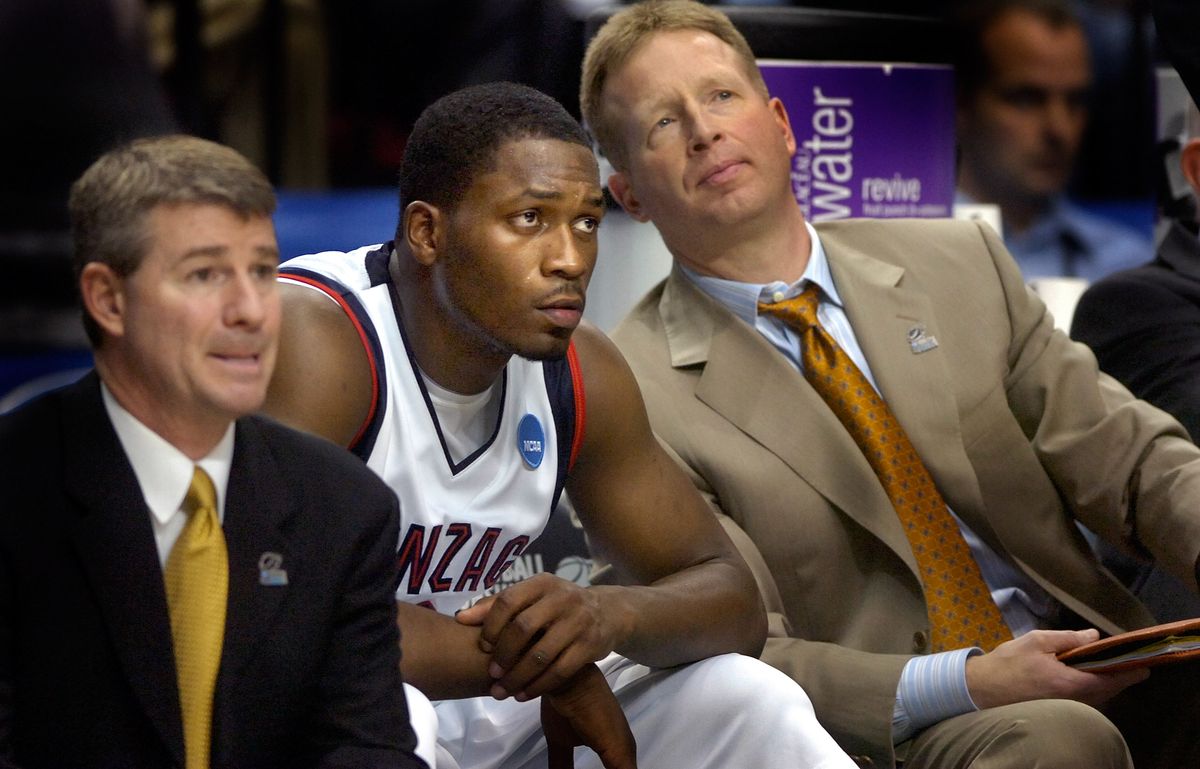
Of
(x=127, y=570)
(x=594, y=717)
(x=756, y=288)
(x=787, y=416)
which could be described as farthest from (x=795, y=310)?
(x=127, y=570)

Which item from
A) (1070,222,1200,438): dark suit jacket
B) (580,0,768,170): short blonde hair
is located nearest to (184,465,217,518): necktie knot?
(580,0,768,170): short blonde hair

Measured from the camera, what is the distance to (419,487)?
2041mm

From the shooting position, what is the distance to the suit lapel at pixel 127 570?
1467 millimetres

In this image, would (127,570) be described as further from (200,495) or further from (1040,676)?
(1040,676)

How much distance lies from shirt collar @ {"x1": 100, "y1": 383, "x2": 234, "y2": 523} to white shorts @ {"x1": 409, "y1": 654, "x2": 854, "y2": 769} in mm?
386

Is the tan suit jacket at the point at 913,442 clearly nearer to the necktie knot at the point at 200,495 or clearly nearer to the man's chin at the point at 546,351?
the man's chin at the point at 546,351

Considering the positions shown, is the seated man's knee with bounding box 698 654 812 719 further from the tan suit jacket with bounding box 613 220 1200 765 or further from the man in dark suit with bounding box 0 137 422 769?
the man in dark suit with bounding box 0 137 422 769

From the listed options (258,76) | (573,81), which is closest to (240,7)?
(258,76)

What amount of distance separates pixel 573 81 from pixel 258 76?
140 cm

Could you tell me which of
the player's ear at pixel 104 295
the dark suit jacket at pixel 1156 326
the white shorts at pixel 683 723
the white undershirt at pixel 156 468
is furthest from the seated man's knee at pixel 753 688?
the dark suit jacket at pixel 1156 326

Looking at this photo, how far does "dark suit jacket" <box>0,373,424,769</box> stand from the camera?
1462 millimetres

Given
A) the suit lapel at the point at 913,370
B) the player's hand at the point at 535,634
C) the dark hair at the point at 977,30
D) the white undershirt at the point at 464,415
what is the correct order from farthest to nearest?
the dark hair at the point at 977,30
the suit lapel at the point at 913,370
the white undershirt at the point at 464,415
the player's hand at the point at 535,634

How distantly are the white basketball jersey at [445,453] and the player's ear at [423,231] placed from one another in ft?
0.31

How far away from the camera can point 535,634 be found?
74.4 inches
